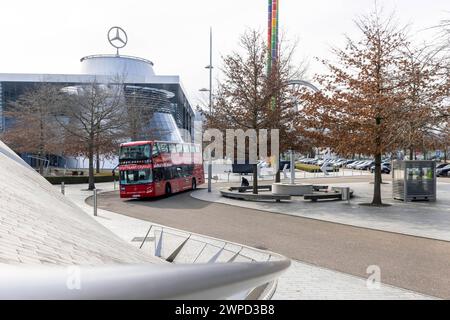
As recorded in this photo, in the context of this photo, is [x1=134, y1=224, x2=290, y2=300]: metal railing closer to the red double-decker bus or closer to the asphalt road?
the asphalt road

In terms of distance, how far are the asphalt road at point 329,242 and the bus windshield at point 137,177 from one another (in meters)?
3.67

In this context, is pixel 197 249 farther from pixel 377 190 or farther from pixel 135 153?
pixel 135 153

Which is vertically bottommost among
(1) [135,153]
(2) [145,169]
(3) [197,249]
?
(3) [197,249]

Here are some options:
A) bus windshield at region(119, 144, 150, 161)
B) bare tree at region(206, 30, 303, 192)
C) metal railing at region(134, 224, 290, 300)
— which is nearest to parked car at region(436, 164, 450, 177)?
bare tree at region(206, 30, 303, 192)

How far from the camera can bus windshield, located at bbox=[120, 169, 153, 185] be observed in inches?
751

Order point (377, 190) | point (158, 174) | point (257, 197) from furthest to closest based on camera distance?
point (158, 174) → point (257, 197) → point (377, 190)

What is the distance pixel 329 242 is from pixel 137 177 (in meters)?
12.3

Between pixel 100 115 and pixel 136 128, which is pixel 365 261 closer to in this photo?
pixel 100 115

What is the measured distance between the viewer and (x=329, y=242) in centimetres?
938

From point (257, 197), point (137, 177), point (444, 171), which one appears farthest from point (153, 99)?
point (257, 197)

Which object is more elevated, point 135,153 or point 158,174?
point 135,153

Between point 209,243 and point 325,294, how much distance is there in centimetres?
197
